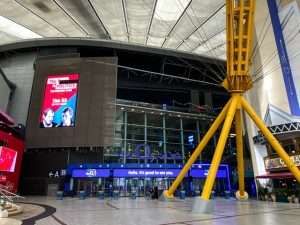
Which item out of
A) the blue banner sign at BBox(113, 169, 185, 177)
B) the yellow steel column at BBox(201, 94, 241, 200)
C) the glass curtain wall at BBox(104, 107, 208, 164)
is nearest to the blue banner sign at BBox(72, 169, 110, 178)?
the blue banner sign at BBox(113, 169, 185, 177)

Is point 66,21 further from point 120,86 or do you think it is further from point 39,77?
point 120,86

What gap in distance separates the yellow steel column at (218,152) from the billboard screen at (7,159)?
17.3 metres

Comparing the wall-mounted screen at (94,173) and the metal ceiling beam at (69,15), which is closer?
the metal ceiling beam at (69,15)

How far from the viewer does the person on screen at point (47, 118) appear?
29.1m

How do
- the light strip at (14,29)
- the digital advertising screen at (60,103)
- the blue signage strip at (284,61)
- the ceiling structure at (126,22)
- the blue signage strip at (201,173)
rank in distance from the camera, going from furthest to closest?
1. the blue signage strip at (201,173)
2. the digital advertising screen at (60,103)
3. the light strip at (14,29)
4. the ceiling structure at (126,22)
5. the blue signage strip at (284,61)

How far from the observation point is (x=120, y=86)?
38.4m

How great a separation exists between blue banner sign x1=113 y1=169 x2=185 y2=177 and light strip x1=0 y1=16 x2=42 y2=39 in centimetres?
1965

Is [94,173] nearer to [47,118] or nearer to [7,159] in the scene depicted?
[47,118]

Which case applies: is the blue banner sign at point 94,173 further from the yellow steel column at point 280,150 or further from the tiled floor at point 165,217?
the yellow steel column at point 280,150

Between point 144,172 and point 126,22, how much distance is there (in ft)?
54.2

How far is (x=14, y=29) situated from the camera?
100 ft

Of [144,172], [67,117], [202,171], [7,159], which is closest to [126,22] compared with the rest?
[67,117]

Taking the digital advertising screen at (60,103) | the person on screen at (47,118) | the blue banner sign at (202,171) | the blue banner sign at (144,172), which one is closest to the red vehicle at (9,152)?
the person on screen at (47,118)

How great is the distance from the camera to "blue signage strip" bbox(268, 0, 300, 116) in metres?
21.2
